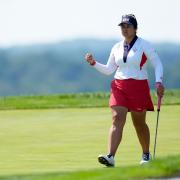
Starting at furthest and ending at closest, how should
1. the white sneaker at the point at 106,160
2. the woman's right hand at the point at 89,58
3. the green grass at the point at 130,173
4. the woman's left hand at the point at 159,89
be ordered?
the woman's right hand at the point at 89,58
the woman's left hand at the point at 159,89
the white sneaker at the point at 106,160
the green grass at the point at 130,173

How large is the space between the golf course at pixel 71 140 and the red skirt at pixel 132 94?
599 mm

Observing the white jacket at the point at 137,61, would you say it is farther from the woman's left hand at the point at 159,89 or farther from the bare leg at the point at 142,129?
the bare leg at the point at 142,129

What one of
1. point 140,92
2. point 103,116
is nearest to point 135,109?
point 140,92

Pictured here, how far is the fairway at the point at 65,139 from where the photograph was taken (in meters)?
11.5

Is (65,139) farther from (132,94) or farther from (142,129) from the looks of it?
(132,94)

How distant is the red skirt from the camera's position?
11469 millimetres

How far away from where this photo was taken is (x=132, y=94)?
1148 cm

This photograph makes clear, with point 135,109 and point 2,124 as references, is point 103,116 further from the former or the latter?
point 135,109

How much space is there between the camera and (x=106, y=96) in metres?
20.3

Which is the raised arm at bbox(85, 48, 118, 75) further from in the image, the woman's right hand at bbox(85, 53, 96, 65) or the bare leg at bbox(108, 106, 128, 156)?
the bare leg at bbox(108, 106, 128, 156)

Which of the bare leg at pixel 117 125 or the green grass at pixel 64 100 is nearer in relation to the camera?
the bare leg at pixel 117 125

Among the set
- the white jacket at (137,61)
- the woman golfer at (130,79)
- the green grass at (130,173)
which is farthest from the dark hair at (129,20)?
the green grass at (130,173)

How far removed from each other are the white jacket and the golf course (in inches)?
35.4

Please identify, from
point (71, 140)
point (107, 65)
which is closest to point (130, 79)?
point (107, 65)
